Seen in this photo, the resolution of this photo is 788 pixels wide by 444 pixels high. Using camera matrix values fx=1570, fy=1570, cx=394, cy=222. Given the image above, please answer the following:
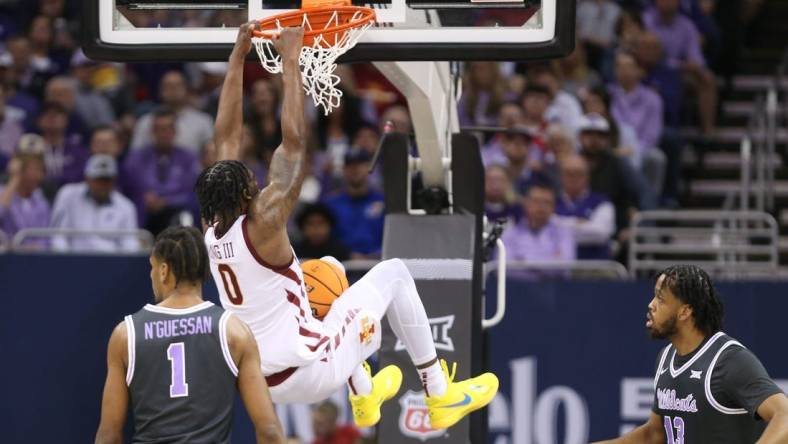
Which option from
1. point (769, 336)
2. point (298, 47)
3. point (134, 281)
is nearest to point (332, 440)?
point (134, 281)

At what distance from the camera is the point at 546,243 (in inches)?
515

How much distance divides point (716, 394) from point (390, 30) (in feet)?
8.09

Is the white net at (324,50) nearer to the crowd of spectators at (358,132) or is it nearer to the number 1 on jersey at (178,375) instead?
the number 1 on jersey at (178,375)

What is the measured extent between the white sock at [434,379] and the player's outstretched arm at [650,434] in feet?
3.69

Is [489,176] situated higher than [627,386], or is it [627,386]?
[489,176]

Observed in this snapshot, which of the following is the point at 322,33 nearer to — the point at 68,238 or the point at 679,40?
the point at 68,238

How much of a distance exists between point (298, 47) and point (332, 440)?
5.37 meters

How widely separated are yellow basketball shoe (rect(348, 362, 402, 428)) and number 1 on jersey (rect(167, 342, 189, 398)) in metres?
1.98

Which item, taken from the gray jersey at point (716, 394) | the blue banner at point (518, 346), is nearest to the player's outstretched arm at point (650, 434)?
the gray jersey at point (716, 394)

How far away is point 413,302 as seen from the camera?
27.1 feet

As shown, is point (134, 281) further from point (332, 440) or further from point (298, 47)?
point (298, 47)

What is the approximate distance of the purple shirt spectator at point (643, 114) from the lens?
15.2 meters

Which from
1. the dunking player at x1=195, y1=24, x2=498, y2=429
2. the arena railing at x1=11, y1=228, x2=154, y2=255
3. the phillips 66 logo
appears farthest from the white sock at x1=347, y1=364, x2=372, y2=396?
the arena railing at x1=11, y1=228, x2=154, y2=255

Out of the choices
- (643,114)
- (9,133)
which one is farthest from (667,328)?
(9,133)
